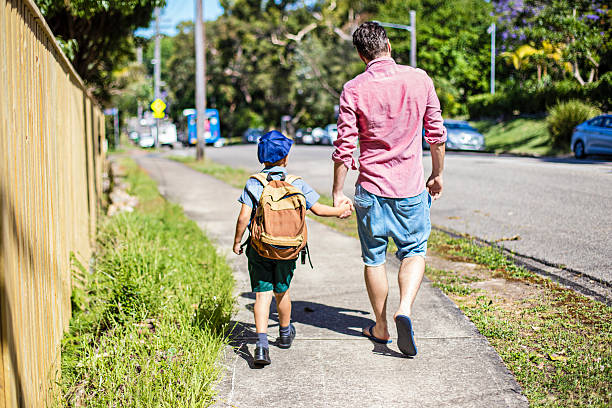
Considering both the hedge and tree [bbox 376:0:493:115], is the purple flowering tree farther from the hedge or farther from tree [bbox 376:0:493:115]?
tree [bbox 376:0:493:115]

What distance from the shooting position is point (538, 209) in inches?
392

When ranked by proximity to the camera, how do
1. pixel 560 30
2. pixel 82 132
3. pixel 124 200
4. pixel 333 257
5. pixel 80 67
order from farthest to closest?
pixel 560 30 → pixel 80 67 → pixel 124 200 → pixel 82 132 → pixel 333 257

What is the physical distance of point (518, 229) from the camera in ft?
28.2

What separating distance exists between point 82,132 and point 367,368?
5008mm

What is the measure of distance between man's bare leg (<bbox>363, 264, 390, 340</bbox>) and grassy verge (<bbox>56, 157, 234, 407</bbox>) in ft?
3.11

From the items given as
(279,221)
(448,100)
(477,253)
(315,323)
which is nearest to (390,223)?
(279,221)

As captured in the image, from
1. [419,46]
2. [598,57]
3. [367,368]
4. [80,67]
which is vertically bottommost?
[367,368]

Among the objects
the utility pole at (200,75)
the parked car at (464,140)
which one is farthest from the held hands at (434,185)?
the parked car at (464,140)

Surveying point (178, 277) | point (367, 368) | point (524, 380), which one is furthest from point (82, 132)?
point (524, 380)

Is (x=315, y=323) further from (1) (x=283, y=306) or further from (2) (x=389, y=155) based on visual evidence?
(2) (x=389, y=155)

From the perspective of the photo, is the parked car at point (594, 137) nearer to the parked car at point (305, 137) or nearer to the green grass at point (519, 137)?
the green grass at point (519, 137)

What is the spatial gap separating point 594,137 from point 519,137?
11.5 metres

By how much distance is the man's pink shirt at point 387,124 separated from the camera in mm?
4039

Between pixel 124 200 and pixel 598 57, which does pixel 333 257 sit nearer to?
pixel 124 200
